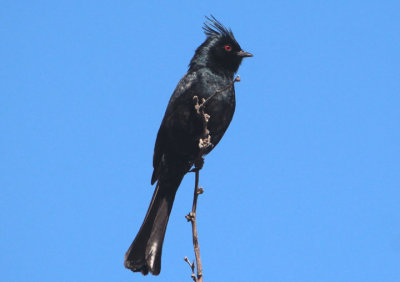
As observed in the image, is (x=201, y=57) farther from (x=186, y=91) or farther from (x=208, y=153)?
(x=208, y=153)

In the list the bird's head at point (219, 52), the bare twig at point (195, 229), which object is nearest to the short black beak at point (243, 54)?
the bird's head at point (219, 52)

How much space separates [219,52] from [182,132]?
1.11 meters

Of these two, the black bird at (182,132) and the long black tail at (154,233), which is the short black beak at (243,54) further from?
the long black tail at (154,233)

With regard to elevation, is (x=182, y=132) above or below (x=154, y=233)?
above

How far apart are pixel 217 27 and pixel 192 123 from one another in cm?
144

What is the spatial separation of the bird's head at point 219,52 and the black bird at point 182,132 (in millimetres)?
13

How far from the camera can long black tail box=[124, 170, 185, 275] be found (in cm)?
473

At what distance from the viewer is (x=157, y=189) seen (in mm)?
5391

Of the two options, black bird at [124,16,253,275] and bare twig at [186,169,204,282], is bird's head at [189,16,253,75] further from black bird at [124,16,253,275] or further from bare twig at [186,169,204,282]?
bare twig at [186,169,204,282]

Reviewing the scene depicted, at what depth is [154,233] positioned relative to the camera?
5059 millimetres

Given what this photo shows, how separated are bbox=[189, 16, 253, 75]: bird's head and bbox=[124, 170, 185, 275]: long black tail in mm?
1197

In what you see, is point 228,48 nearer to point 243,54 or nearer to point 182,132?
point 243,54

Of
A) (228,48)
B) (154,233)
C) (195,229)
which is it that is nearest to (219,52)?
(228,48)

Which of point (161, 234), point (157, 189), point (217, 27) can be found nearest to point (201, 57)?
point (217, 27)
